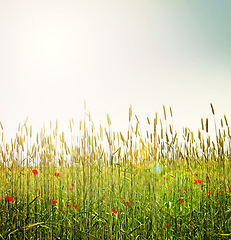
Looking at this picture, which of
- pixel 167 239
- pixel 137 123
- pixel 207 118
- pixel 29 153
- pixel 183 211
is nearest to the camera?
pixel 167 239

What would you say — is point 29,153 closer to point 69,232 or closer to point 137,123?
point 69,232

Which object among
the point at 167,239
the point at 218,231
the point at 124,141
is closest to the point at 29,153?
the point at 124,141

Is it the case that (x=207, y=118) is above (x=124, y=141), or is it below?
above

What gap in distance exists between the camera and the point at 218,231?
1.90 meters

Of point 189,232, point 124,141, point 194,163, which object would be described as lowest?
point 189,232

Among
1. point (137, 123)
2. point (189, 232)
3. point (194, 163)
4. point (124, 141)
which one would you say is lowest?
point (189, 232)

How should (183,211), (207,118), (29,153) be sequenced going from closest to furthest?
(207,118) → (29,153) → (183,211)

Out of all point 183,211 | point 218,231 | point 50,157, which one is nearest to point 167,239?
point 218,231

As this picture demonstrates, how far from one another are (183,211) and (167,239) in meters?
0.70

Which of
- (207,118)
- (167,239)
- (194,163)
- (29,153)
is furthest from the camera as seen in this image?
(194,163)

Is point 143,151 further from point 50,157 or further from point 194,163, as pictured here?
point 194,163

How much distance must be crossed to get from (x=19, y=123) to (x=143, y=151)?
1136mm

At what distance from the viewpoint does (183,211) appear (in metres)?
2.32

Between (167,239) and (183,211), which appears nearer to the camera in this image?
(167,239)
